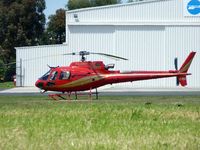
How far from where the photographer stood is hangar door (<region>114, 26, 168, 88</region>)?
46281 millimetres

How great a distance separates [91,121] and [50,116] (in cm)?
143

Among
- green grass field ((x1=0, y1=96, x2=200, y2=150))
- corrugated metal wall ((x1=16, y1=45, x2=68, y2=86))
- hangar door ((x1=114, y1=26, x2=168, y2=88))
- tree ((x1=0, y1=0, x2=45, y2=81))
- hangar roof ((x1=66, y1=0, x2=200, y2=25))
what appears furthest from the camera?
tree ((x1=0, y1=0, x2=45, y2=81))

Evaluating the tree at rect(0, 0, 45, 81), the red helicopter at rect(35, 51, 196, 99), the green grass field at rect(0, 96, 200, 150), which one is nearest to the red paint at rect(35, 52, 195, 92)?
the red helicopter at rect(35, 51, 196, 99)

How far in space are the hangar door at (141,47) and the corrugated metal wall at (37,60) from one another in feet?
16.6

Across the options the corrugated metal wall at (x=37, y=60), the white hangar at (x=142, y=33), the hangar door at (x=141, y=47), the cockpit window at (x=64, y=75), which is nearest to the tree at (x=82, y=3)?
the corrugated metal wall at (x=37, y=60)

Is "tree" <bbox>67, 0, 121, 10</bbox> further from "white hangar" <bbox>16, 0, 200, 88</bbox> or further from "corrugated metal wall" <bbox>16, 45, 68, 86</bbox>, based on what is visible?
"white hangar" <bbox>16, 0, 200, 88</bbox>

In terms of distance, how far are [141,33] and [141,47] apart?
3.92 feet

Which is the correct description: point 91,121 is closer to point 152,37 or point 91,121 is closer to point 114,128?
point 114,128

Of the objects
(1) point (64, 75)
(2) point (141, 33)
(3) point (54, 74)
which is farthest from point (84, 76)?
(2) point (141, 33)

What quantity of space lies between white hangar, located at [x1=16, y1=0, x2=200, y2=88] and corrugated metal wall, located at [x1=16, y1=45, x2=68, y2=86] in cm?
113

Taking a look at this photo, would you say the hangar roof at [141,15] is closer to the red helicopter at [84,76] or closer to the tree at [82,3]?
the red helicopter at [84,76]

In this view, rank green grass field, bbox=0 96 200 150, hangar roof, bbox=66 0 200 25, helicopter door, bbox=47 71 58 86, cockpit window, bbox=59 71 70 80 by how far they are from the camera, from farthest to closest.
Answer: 1. hangar roof, bbox=66 0 200 25
2. helicopter door, bbox=47 71 58 86
3. cockpit window, bbox=59 71 70 80
4. green grass field, bbox=0 96 200 150

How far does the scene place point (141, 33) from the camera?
4659 centimetres

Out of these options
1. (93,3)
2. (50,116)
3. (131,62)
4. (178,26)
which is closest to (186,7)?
(178,26)
